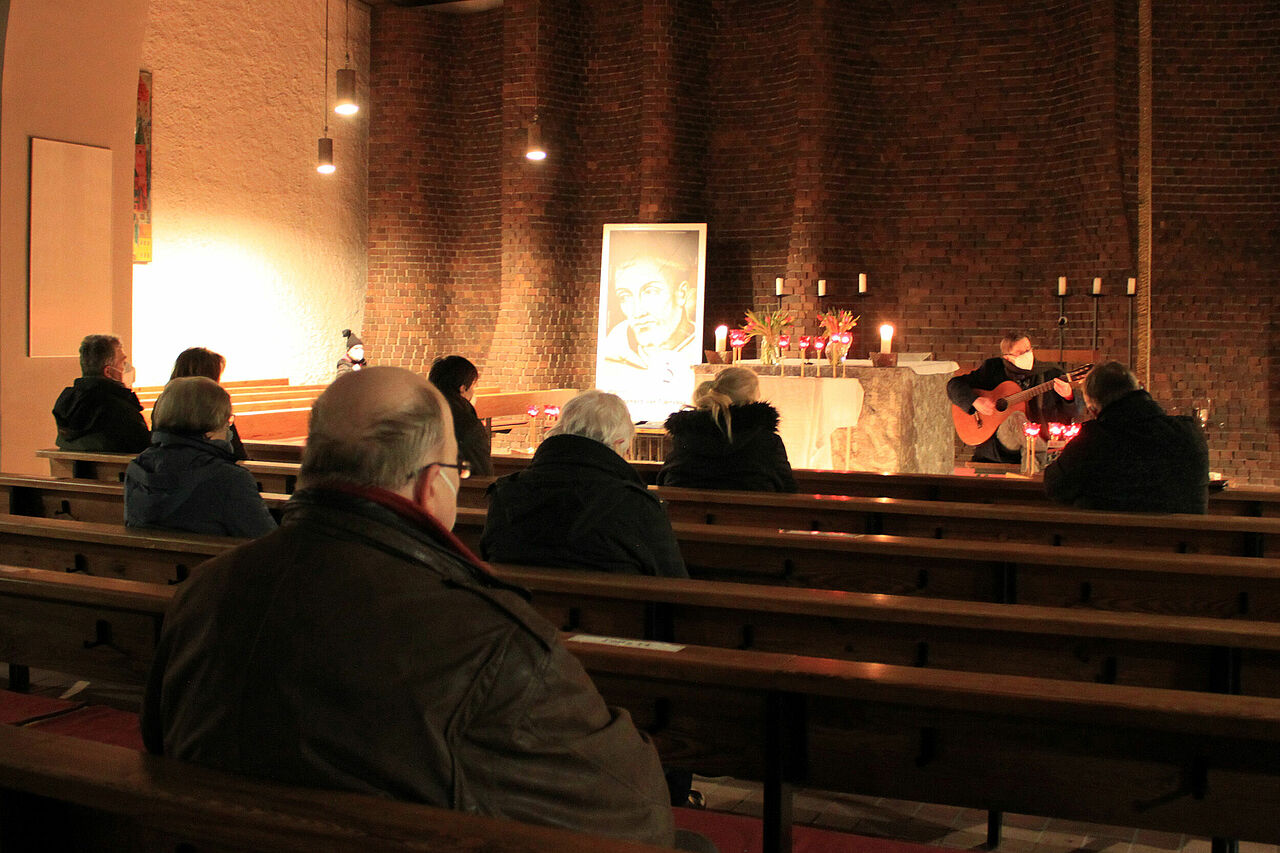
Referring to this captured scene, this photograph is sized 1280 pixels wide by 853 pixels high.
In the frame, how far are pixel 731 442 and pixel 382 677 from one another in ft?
12.1

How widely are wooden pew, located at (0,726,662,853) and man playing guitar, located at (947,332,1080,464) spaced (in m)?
7.22

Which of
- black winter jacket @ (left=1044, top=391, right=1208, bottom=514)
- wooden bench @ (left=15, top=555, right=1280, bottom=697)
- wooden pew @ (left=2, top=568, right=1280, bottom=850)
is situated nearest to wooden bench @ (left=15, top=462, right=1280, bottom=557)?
black winter jacket @ (left=1044, top=391, right=1208, bottom=514)

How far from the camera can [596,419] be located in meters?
3.20

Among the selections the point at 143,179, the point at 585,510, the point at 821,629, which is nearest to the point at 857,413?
the point at 585,510

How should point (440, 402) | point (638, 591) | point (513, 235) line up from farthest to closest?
1. point (513, 235)
2. point (638, 591)
3. point (440, 402)

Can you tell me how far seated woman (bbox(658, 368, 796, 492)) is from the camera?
4.84 m

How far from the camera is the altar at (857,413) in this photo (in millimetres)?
8539

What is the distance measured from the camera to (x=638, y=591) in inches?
108

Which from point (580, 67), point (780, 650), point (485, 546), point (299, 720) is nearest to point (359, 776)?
point (299, 720)

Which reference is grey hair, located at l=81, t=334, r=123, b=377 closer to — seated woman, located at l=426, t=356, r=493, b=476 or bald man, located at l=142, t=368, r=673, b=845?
seated woman, located at l=426, t=356, r=493, b=476

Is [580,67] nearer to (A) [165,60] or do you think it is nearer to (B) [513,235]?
(B) [513,235]

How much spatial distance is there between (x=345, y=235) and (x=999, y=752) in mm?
13550

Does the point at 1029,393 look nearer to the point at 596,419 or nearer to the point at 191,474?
the point at 596,419

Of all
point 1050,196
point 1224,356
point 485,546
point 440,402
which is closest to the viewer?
point 440,402
